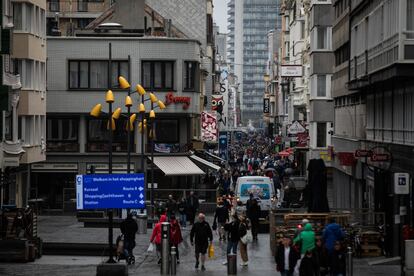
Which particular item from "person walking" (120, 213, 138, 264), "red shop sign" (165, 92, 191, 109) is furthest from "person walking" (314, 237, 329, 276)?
"red shop sign" (165, 92, 191, 109)

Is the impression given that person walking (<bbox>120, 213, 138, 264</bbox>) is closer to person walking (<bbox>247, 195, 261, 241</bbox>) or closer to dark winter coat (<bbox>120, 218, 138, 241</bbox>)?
dark winter coat (<bbox>120, 218, 138, 241</bbox>)

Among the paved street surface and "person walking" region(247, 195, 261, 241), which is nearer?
the paved street surface

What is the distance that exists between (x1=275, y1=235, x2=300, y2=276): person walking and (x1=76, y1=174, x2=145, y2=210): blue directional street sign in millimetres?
6357

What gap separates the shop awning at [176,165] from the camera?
67.1m

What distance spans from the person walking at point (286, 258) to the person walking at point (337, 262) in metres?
0.91

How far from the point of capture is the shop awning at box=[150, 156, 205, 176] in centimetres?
6706

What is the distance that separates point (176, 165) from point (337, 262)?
41.7m

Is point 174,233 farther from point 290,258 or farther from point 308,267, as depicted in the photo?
point 308,267

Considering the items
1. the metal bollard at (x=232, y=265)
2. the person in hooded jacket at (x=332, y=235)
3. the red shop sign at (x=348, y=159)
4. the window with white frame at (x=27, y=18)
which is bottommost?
the metal bollard at (x=232, y=265)

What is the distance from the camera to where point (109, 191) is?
33281 millimetres

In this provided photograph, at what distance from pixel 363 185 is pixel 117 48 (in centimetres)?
2614

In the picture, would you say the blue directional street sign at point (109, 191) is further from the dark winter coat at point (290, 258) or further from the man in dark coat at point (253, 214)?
the man in dark coat at point (253, 214)

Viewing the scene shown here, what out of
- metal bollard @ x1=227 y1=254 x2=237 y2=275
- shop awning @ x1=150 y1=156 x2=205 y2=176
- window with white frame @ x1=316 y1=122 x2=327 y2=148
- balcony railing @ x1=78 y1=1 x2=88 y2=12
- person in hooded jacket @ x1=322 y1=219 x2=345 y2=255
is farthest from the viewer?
balcony railing @ x1=78 y1=1 x2=88 y2=12

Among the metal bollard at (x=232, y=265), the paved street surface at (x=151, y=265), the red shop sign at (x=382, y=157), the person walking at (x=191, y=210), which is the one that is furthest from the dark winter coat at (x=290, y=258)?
the person walking at (x=191, y=210)
